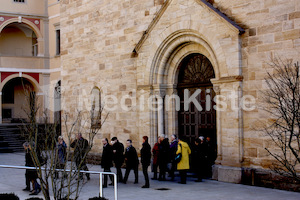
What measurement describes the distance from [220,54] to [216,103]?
1.47 m

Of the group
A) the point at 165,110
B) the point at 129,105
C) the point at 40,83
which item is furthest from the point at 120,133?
the point at 40,83

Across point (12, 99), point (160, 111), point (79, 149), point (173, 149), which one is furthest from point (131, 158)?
point (12, 99)

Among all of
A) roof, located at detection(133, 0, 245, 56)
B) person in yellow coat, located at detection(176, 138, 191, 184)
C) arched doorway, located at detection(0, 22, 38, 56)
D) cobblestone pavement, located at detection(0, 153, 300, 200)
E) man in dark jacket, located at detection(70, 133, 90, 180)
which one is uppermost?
arched doorway, located at detection(0, 22, 38, 56)

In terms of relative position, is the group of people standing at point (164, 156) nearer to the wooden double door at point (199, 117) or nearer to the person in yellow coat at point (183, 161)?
the person in yellow coat at point (183, 161)

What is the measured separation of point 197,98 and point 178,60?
153 cm

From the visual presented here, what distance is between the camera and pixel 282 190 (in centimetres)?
1195

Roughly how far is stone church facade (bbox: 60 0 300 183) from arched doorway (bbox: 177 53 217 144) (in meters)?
0.03

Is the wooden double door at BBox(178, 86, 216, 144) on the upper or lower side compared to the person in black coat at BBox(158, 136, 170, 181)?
upper

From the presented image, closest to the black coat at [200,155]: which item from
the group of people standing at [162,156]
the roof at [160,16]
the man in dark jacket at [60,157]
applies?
the group of people standing at [162,156]

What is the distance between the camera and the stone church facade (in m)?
12.7

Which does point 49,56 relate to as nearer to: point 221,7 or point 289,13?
point 221,7

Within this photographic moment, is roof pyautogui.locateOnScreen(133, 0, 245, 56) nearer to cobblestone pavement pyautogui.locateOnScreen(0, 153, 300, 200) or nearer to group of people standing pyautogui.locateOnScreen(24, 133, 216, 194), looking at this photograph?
group of people standing pyautogui.locateOnScreen(24, 133, 216, 194)

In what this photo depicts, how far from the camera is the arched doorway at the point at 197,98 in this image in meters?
14.8

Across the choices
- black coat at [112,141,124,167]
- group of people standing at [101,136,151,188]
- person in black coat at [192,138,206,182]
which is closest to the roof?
person in black coat at [192,138,206,182]
